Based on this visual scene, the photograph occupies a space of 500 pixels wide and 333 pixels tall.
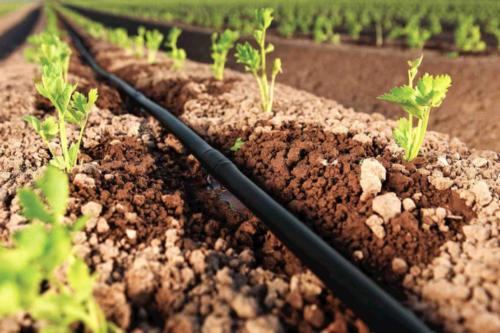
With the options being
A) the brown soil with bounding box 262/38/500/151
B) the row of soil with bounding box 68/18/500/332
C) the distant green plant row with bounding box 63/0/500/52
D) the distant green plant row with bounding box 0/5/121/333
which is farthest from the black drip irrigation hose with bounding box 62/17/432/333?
the distant green plant row with bounding box 63/0/500/52

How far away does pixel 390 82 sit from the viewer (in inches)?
242

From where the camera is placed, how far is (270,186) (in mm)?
2723

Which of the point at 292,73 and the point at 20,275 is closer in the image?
the point at 20,275

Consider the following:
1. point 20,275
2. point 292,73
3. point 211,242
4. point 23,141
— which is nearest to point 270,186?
point 211,242

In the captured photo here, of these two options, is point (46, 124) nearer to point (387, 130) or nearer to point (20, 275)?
point (20, 275)

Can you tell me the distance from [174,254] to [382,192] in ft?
3.91

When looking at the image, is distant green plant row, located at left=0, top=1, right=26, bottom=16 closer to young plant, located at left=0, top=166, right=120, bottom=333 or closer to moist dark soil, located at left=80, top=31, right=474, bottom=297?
moist dark soil, located at left=80, top=31, right=474, bottom=297

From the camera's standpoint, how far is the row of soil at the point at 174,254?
1692 mm

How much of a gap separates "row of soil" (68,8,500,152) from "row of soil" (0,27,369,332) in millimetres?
3116

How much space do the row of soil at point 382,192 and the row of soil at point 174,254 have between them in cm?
31

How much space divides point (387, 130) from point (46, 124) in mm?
2503

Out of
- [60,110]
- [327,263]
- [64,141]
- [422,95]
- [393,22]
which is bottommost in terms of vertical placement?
[393,22]

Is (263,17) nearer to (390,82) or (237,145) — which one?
(237,145)

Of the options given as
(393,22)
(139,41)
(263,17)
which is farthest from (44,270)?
(393,22)
